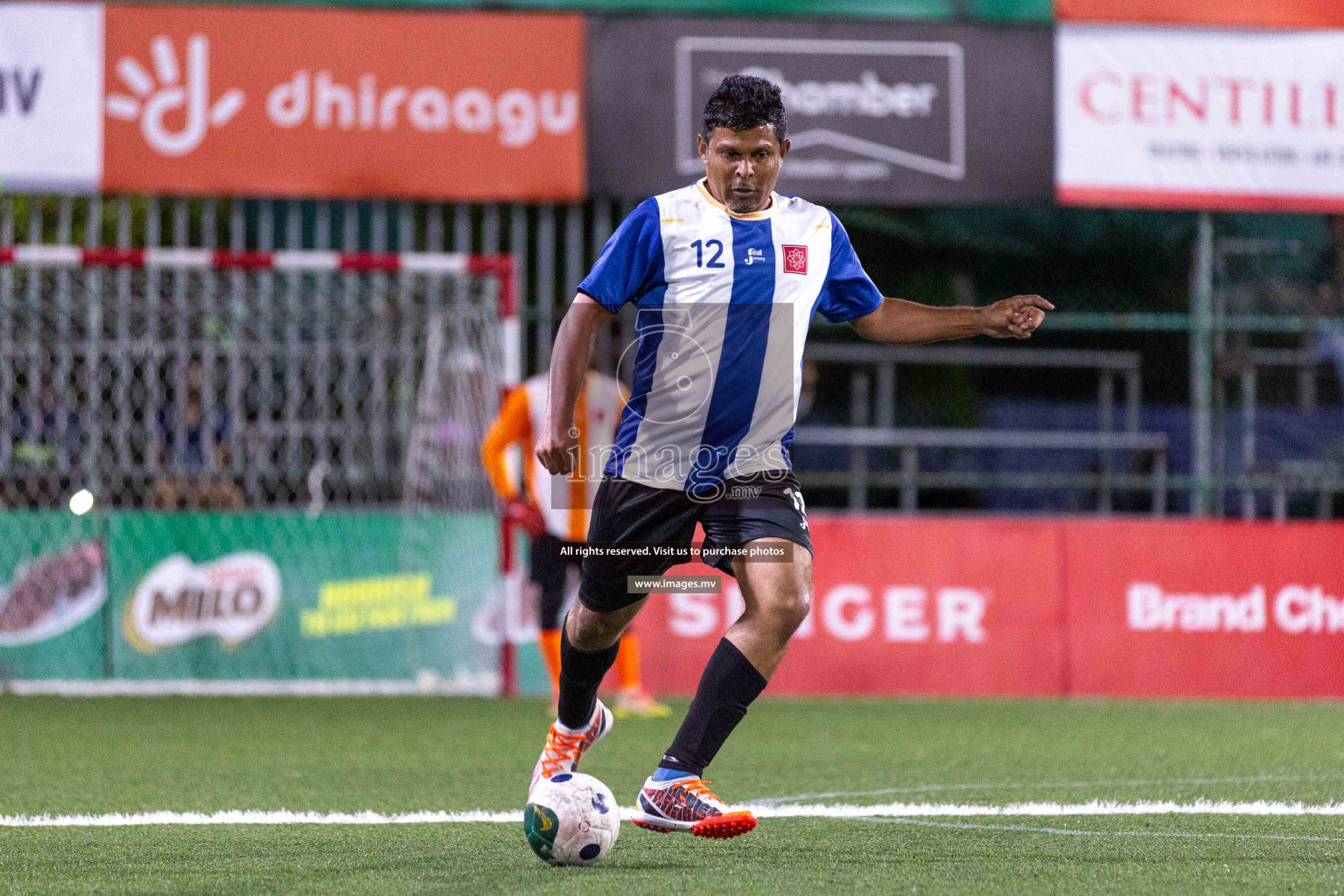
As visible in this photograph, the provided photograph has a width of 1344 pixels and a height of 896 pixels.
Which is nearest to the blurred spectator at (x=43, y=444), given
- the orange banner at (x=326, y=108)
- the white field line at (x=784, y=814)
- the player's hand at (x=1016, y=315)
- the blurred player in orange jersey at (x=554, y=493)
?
the orange banner at (x=326, y=108)

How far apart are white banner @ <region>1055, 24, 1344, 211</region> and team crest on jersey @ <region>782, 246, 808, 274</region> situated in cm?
714

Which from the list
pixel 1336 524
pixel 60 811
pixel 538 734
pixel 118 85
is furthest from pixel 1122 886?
Result: pixel 118 85

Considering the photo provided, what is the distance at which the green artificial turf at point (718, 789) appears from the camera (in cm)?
398

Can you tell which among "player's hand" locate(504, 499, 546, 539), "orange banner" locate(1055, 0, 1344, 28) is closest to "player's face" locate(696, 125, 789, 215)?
"player's hand" locate(504, 499, 546, 539)

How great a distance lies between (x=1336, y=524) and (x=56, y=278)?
26.6 feet

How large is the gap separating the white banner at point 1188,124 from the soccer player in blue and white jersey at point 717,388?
7.05 meters

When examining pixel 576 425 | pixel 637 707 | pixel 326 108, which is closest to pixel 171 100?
pixel 326 108

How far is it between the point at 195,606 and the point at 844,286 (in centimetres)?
628

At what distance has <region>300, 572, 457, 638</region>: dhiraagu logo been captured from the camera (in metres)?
10.1

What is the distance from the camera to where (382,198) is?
35.8 ft

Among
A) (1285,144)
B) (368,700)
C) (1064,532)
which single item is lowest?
(368,700)

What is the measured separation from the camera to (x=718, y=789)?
5.75 metres

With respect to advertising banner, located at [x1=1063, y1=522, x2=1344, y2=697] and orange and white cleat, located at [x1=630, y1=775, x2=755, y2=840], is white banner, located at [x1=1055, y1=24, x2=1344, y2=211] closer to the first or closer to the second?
advertising banner, located at [x1=1063, y1=522, x2=1344, y2=697]

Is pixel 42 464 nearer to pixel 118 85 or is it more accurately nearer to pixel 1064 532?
pixel 118 85
